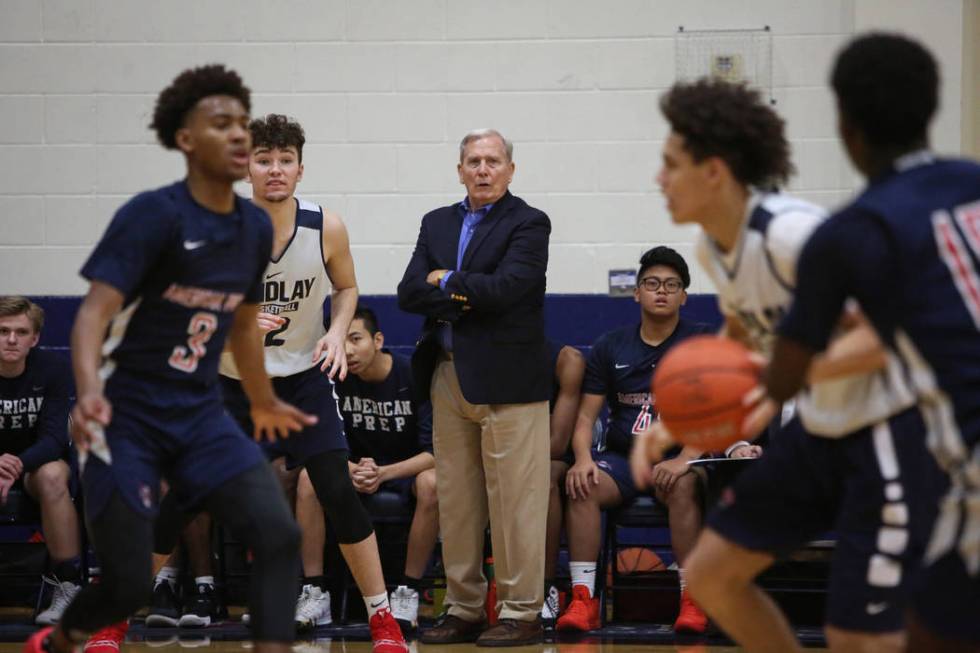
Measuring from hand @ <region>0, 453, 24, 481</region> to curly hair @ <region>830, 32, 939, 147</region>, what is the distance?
461cm

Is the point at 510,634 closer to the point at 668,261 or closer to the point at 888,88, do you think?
the point at 668,261

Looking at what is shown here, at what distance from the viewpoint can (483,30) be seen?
23.7 ft

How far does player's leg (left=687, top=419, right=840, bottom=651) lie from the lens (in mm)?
3326

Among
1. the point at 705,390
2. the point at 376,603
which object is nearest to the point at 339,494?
the point at 376,603

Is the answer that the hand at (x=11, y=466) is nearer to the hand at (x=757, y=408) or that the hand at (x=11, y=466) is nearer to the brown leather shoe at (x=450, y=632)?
the brown leather shoe at (x=450, y=632)

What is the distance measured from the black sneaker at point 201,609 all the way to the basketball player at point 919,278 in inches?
158

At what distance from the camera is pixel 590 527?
6066mm

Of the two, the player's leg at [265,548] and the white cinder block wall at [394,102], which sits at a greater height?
the white cinder block wall at [394,102]

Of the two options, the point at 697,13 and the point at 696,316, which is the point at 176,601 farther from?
the point at 697,13

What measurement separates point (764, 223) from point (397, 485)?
3.34 metres

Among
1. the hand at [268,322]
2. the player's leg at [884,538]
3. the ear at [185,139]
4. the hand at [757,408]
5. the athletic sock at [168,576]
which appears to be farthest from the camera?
the athletic sock at [168,576]

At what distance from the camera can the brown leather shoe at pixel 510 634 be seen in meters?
5.68

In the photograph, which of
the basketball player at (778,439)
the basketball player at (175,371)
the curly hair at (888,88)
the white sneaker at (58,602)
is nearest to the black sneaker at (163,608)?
the white sneaker at (58,602)

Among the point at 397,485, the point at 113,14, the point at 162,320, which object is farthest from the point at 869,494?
the point at 113,14
